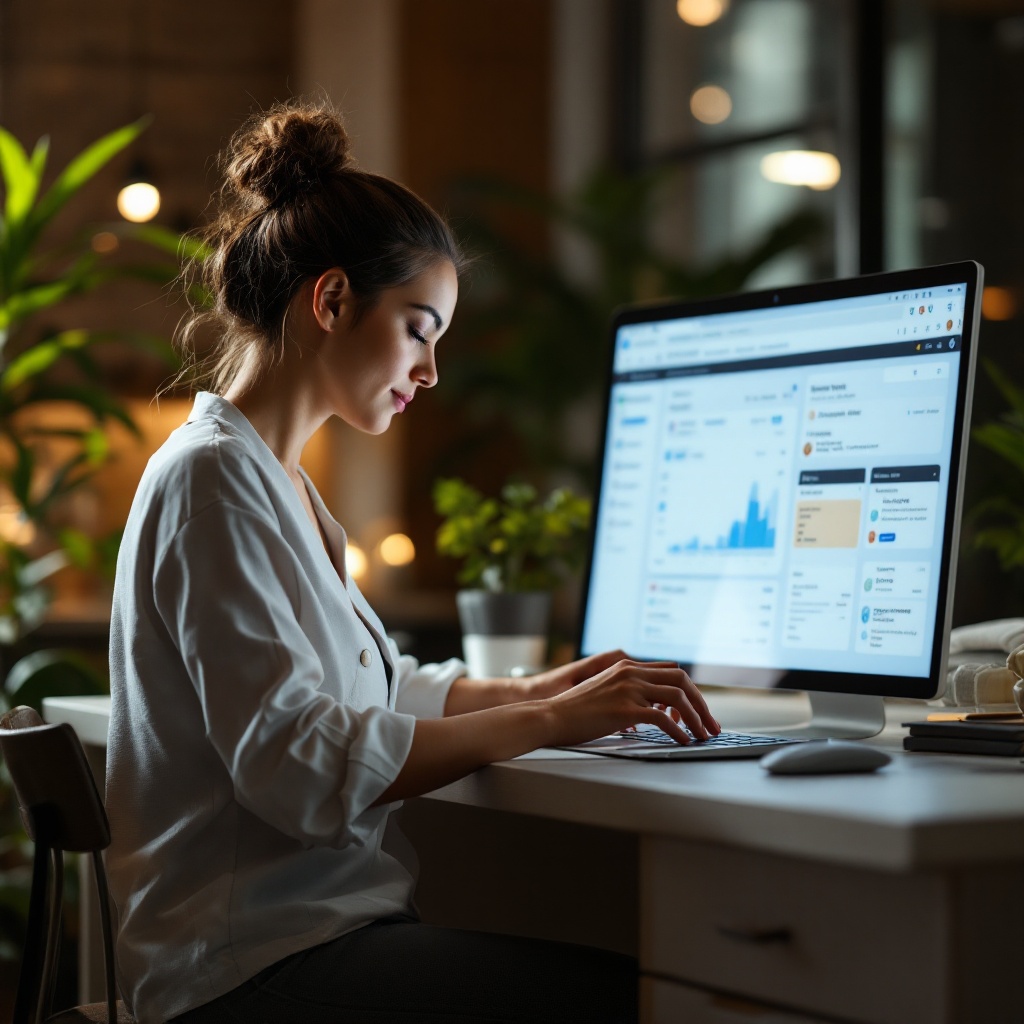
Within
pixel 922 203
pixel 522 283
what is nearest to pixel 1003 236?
pixel 922 203

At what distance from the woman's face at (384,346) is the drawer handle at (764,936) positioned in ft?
2.08

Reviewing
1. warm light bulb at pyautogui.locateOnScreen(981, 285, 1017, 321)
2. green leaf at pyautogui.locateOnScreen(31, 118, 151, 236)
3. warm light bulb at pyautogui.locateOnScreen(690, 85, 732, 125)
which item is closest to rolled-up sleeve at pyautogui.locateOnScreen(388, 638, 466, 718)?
green leaf at pyautogui.locateOnScreen(31, 118, 151, 236)

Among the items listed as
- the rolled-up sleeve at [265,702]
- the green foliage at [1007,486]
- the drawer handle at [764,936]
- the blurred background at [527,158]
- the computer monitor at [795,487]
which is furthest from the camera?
the blurred background at [527,158]

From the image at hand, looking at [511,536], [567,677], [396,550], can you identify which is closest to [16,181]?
[511,536]

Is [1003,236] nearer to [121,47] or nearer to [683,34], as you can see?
[683,34]

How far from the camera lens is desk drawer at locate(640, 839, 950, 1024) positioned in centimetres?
94

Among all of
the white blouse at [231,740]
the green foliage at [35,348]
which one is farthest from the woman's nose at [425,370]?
the green foliage at [35,348]

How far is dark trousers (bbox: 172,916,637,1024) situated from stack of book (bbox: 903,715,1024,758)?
348 millimetres

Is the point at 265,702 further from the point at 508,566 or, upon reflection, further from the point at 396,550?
the point at 396,550

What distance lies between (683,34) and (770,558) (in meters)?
4.44

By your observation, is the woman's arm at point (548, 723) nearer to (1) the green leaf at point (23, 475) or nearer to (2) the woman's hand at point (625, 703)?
(2) the woman's hand at point (625, 703)

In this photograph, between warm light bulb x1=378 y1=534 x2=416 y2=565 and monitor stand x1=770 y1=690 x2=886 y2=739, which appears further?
warm light bulb x1=378 y1=534 x2=416 y2=565

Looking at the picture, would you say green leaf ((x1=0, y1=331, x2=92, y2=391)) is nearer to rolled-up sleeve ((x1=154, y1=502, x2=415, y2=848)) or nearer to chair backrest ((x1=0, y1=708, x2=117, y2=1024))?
chair backrest ((x1=0, y1=708, x2=117, y2=1024))

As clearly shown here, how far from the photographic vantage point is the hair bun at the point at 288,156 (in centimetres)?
149
